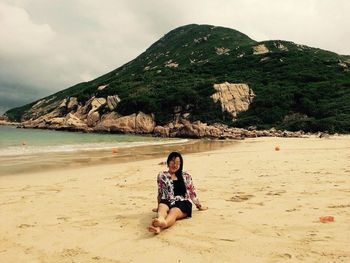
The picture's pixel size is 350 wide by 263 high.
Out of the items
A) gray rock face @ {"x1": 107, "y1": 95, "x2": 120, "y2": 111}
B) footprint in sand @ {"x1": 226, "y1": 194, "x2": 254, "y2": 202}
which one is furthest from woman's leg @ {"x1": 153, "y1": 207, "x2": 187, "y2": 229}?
gray rock face @ {"x1": 107, "y1": 95, "x2": 120, "y2": 111}

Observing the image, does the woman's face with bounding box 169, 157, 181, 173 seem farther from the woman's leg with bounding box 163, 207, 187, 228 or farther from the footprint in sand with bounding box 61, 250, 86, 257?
the footprint in sand with bounding box 61, 250, 86, 257

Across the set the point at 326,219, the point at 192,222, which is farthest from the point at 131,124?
the point at 326,219

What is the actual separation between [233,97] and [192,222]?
55.0m

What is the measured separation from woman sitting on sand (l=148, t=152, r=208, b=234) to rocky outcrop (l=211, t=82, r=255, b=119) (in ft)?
168

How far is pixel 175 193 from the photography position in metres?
7.02

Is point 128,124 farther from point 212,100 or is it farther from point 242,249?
point 242,249

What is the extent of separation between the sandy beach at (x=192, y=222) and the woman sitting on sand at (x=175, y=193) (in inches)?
8.8

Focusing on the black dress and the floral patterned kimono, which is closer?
the black dress

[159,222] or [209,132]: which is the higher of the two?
[209,132]

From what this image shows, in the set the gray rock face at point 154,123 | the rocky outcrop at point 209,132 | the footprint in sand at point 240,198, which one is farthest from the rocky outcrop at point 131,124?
the footprint in sand at point 240,198

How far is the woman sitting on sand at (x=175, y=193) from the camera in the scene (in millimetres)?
6502

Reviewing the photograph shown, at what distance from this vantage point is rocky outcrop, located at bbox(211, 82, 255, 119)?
192 ft

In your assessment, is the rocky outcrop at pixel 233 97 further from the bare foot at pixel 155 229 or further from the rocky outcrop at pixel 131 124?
A: the bare foot at pixel 155 229

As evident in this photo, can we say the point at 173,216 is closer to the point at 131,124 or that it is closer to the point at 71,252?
the point at 71,252
